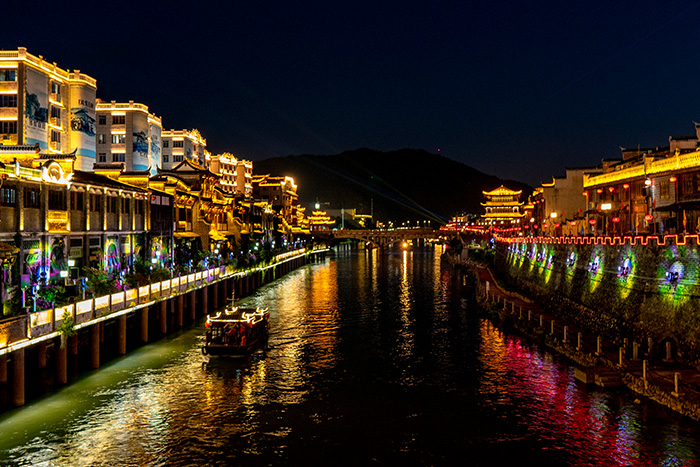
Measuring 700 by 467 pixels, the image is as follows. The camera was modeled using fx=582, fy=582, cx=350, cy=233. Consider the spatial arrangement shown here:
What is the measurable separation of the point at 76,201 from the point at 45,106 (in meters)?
45.9

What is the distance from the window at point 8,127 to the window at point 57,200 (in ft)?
139

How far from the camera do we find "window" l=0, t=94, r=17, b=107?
8025cm

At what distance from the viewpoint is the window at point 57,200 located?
45.4m

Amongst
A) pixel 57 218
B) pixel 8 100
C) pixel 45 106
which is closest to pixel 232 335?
pixel 57 218

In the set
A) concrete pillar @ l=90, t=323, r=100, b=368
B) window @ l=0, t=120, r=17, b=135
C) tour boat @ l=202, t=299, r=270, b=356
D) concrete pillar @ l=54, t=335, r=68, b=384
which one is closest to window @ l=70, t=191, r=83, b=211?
concrete pillar @ l=90, t=323, r=100, b=368

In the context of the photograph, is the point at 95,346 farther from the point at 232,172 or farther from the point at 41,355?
the point at 232,172

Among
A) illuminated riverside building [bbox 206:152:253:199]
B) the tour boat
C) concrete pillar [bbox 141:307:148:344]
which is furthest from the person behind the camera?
illuminated riverside building [bbox 206:152:253:199]

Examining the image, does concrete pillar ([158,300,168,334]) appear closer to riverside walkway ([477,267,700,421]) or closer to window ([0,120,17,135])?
riverside walkway ([477,267,700,421])

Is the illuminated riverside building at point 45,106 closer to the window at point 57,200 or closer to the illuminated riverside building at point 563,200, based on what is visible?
the window at point 57,200

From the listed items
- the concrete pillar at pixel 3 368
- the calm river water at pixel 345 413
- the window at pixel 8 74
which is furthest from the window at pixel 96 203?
the window at pixel 8 74

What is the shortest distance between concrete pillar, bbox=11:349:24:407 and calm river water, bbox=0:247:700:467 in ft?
2.91

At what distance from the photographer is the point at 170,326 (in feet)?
166

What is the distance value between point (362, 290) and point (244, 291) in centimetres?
1778

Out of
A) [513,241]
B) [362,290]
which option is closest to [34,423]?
[362,290]
